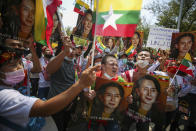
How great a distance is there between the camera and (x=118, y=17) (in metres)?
1.98

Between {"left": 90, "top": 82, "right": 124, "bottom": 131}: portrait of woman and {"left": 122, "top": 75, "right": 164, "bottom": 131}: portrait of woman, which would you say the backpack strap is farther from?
{"left": 122, "top": 75, "right": 164, "bottom": 131}: portrait of woman

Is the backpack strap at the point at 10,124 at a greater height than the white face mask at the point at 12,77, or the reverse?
the white face mask at the point at 12,77

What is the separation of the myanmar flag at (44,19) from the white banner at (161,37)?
2892 mm

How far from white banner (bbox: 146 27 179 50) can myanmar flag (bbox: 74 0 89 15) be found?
202 centimetres

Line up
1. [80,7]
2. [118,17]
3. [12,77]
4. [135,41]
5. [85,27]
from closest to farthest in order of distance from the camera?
[12,77]
[118,17]
[85,27]
[80,7]
[135,41]

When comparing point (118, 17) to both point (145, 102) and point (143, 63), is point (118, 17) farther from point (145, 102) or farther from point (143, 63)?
point (143, 63)

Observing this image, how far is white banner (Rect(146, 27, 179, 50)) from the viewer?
407 cm

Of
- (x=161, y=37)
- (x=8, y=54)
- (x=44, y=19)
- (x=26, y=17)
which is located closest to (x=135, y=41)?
(x=161, y=37)

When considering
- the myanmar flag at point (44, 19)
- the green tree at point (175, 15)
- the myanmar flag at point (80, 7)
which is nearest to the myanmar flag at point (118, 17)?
the myanmar flag at point (44, 19)

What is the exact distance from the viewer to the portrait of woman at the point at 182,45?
124 inches

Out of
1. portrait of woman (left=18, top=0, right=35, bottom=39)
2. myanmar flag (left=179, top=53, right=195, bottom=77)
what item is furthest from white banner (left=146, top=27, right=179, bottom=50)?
portrait of woman (left=18, top=0, right=35, bottom=39)

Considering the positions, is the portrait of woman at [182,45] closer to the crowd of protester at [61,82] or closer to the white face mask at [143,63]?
the crowd of protester at [61,82]

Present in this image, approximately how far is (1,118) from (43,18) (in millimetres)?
1353

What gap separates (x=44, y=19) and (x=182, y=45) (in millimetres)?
2761
